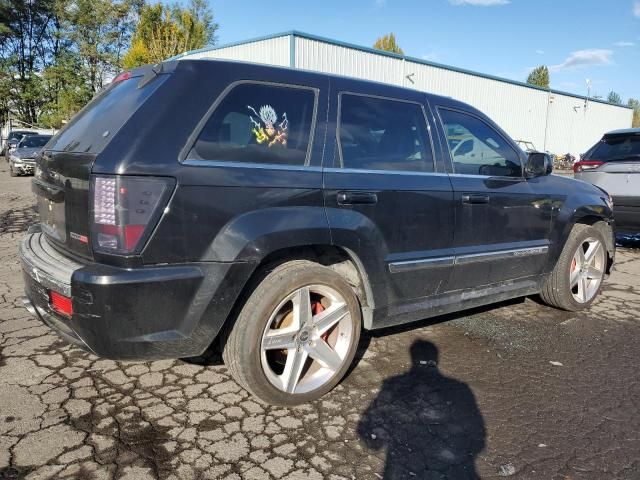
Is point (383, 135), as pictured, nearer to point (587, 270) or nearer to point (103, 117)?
point (103, 117)

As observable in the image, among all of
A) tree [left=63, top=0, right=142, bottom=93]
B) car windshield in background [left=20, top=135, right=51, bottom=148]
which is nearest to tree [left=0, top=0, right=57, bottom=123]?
tree [left=63, top=0, right=142, bottom=93]

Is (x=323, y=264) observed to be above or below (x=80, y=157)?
below

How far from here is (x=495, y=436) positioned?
8.48 feet

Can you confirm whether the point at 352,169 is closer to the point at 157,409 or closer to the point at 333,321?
the point at 333,321

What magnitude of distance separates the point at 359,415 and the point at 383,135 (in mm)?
1750

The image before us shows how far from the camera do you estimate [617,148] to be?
7090mm

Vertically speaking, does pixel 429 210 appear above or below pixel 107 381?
above

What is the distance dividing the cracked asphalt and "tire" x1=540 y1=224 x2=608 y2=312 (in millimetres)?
609

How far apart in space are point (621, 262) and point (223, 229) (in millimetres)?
6630

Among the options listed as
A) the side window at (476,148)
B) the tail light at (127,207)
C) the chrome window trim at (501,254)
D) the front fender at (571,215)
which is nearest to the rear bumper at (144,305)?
the tail light at (127,207)

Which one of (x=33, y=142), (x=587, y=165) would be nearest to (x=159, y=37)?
(x=33, y=142)

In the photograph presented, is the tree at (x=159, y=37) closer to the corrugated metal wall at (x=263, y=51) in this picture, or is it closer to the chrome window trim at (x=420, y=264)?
the corrugated metal wall at (x=263, y=51)

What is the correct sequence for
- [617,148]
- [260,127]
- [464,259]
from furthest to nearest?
1. [617,148]
2. [464,259]
3. [260,127]

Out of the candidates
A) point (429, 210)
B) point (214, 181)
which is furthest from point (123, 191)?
point (429, 210)
